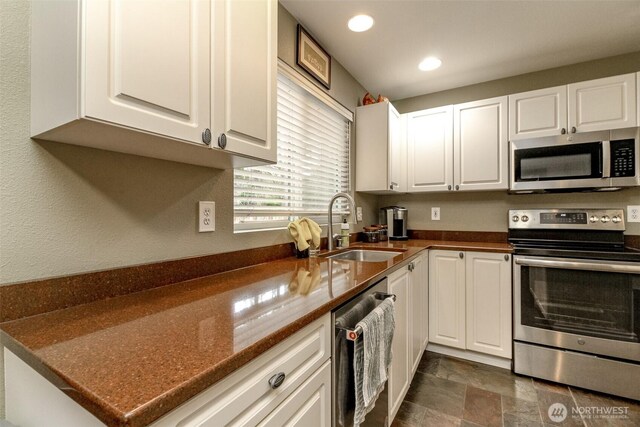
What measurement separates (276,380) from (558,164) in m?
2.53

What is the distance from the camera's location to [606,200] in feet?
7.41

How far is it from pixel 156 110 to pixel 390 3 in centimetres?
156

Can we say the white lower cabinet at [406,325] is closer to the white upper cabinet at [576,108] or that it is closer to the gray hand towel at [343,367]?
the gray hand towel at [343,367]

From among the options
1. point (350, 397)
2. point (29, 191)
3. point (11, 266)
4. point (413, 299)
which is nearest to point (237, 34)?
point (29, 191)

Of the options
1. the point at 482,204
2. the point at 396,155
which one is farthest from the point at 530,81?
the point at 396,155

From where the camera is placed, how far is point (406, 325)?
1695 mm

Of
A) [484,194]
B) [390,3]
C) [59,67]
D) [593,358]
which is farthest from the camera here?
[484,194]

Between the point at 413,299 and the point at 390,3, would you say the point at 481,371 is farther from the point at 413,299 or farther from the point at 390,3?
the point at 390,3

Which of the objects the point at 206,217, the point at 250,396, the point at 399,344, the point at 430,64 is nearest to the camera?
the point at 250,396

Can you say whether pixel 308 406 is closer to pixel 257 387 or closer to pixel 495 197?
pixel 257 387

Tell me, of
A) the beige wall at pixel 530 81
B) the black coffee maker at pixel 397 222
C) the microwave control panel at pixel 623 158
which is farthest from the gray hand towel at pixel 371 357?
the beige wall at pixel 530 81

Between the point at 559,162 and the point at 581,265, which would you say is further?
the point at 559,162

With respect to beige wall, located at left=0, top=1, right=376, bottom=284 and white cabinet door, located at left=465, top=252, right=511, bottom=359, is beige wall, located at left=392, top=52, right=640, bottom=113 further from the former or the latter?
beige wall, located at left=0, top=1, right=376, bottom=284

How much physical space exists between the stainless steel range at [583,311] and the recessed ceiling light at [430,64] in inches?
62.1
